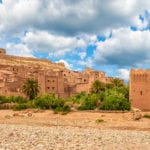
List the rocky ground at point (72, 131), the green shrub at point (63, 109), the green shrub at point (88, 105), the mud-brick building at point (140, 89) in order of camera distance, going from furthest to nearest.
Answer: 1. the green shrub at point (88, 105)
2. the green shrub at point (63, 109)
3. the mud-brick building at point (140, 89)
4. the rocky ground at point (72, 131)

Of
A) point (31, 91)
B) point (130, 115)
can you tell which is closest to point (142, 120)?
point (130, 115)

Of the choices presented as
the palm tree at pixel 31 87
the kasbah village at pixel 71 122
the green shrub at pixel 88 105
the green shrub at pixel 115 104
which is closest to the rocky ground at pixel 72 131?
the kasbah village at pixel 71 122

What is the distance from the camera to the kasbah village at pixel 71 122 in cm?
2107

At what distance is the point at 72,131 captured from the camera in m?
28.2

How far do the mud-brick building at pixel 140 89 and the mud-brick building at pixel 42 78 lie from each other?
26.1 metres

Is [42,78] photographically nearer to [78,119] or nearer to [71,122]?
[78,119]

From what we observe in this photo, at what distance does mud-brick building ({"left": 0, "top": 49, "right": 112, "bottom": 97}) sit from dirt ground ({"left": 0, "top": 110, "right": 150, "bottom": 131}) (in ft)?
65.4

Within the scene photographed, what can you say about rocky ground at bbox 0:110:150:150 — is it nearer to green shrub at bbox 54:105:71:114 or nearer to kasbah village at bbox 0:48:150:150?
kasbah village at bbox 0:48:150:150

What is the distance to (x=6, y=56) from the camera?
304 feet

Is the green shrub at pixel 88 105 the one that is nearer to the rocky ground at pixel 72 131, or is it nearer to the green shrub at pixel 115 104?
the green shrub at pixel 115 104

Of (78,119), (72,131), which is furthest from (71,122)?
(72,131)

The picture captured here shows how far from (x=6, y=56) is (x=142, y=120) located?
64581 mm

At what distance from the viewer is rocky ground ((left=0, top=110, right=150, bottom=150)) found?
20094 millimetres

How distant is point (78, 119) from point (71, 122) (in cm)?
136
